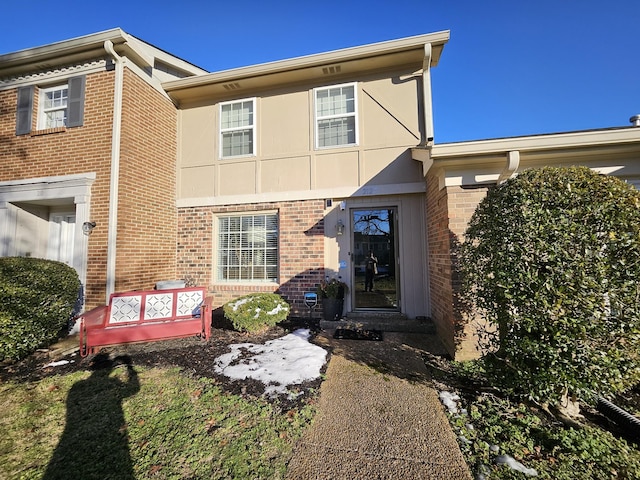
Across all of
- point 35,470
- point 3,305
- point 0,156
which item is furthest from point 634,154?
point 0,156

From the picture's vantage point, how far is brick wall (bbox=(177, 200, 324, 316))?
6258 millimetres

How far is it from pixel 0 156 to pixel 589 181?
10.8m

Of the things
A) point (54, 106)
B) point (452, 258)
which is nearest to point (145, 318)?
point (452, 258)

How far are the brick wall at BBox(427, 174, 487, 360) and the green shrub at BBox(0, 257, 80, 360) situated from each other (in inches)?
259

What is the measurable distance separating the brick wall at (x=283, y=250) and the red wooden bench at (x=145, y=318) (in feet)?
5.04

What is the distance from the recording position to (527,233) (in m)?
2.62

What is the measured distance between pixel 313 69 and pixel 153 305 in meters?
6.00

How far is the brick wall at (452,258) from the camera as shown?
401 centimetres

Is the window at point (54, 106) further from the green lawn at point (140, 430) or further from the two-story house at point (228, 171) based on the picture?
the green lawn at point (140, 430)

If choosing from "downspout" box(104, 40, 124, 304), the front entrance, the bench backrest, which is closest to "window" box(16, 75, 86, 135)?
"downspout" box(104, 40, 124, 304)

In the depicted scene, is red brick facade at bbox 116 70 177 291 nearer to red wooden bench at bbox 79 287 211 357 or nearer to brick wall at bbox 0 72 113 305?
brick wall at bbox 0 72 113 305

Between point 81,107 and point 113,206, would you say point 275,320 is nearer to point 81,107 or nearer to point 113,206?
point 113,206

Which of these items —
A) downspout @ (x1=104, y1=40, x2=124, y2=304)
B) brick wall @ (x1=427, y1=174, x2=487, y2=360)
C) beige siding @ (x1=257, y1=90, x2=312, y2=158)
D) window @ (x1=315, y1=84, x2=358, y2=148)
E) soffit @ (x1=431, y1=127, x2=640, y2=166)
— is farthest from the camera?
beige siding @ (x1=257, y1=90, x2=312, y2=158)

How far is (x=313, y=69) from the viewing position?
244 inches
